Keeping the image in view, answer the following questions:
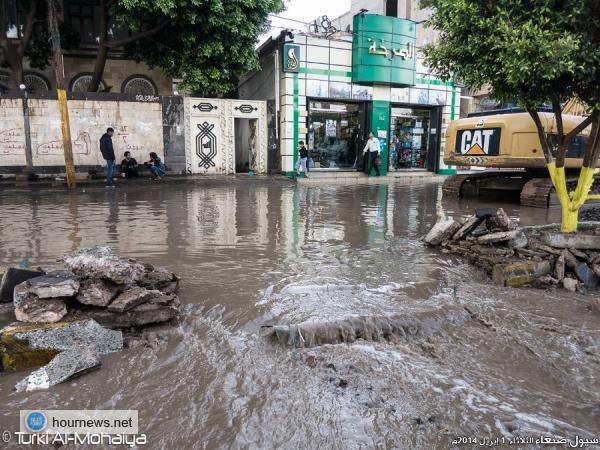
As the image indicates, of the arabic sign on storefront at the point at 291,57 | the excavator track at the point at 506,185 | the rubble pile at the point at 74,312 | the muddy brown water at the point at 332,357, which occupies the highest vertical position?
the arabic sign on storefront at the point at 291,57

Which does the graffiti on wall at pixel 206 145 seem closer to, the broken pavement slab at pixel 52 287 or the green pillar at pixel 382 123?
the green pillar at pixel 382 123

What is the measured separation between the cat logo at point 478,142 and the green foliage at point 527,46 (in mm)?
5159

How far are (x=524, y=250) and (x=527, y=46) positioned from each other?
257 cm

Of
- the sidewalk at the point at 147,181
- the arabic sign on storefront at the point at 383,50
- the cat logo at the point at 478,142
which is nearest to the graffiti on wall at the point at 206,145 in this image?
the sidewalk at the point at 147,181

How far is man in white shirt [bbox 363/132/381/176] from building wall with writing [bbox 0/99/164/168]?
8931 millimetres

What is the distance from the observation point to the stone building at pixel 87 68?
67.8 ft

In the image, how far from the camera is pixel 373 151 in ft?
69.4

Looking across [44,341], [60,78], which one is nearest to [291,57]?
[60,78]

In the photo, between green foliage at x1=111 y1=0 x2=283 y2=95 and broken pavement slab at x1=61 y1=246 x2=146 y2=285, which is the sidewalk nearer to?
green foliage at x1=111 y1=0 x2=283 y2=95

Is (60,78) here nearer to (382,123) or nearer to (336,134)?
(336,134)

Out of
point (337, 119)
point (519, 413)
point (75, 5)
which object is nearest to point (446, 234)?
point (519, 413)

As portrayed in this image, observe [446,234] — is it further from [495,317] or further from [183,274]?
[183,274]

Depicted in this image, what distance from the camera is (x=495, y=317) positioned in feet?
15.4

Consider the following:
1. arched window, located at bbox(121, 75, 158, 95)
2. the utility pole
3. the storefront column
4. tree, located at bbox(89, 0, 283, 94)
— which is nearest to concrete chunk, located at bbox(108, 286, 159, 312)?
the utility pole
